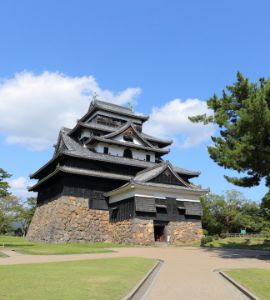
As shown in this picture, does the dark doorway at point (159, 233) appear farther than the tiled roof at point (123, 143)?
No

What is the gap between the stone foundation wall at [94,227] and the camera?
35.2m

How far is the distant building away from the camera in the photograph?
35938mm

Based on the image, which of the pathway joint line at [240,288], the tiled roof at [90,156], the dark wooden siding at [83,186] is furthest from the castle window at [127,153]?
the pathway joint line at [240,288]

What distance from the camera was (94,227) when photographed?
38156 mm

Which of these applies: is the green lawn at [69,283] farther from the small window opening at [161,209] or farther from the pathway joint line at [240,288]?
the small window opening at [161,209]

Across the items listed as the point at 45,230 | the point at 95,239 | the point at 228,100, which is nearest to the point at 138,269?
the point at 228,100

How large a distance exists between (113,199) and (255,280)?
89.2 ft

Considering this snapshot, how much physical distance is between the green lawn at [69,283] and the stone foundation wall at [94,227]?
20.0 m

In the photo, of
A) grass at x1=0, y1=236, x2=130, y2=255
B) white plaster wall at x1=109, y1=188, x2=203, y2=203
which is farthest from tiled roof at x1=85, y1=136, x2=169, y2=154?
grass at x1=0, y1=236, x2=130, y2=255

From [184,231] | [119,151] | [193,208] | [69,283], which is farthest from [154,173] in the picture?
[69,283]

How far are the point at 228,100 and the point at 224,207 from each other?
33.6 metres

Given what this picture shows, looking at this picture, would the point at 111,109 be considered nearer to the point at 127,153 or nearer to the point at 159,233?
the point at 127,153

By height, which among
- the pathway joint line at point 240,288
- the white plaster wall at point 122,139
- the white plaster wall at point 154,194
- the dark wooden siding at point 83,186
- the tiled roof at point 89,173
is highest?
the white plaster wall at point 122,139

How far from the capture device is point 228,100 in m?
25.2
